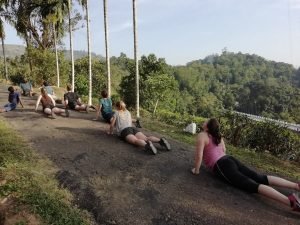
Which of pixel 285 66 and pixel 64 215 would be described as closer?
pixel 64 215

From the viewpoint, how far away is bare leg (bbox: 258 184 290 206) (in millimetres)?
6664

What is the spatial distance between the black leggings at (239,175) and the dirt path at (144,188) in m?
0.18

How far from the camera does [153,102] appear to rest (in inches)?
1558

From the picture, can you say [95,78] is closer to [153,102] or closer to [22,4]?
[153,102]

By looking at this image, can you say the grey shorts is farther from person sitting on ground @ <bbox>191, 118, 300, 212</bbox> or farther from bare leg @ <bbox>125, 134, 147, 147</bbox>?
person sitting on ground @ <bbox>191, 118, 300, 212</bbox>

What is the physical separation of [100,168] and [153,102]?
103 ft

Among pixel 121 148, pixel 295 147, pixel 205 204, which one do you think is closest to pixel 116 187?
pixel 205 204

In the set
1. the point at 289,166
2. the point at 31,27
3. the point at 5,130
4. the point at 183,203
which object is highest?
the point at 31,27

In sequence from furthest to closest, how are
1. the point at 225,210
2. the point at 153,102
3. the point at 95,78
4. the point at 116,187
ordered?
the point at 95,78
the point at 153,102
the point at 116,187
the point at 225,210

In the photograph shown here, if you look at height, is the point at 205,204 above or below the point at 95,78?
below

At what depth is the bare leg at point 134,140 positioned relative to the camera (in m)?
9.59

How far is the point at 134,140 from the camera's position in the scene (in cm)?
981

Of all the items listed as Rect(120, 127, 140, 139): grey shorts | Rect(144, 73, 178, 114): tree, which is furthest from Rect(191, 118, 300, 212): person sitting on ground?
Rect(144, 73, 178, 114): tree

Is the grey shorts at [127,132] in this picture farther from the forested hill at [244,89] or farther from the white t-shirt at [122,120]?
the forested hill at [244,89]
